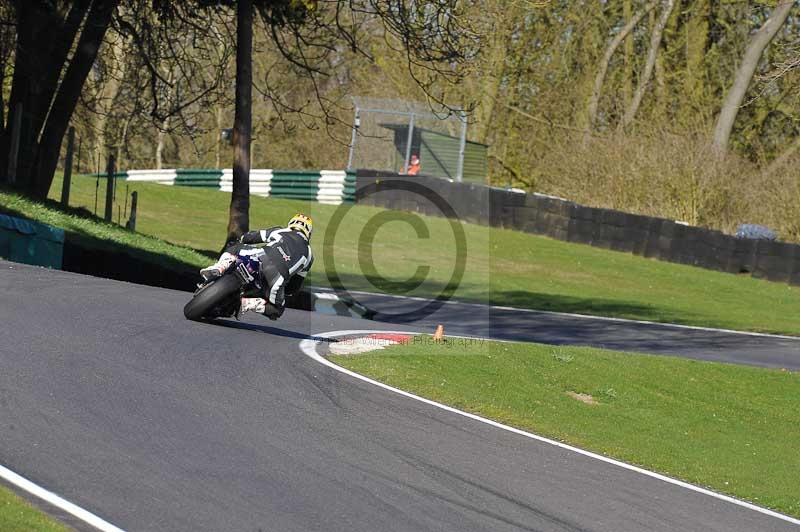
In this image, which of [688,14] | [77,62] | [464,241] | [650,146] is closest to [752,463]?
[77,62]

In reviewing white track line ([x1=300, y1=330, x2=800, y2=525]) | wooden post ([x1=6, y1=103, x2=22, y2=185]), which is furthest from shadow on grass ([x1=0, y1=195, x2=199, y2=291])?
white track line ([x1=300, y1=330, x2=800, y2=525])

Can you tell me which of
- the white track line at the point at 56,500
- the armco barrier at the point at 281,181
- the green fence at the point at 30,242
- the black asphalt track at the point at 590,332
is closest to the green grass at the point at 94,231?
the green fence at the point at 30,242

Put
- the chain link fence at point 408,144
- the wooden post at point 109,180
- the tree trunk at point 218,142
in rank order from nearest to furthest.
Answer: the wooden post at point 109,180, the chain link fence at point 408,144, the tree trunk at point 218,142

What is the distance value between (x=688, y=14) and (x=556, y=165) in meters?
9.03

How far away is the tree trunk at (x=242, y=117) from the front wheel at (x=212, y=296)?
7775mm

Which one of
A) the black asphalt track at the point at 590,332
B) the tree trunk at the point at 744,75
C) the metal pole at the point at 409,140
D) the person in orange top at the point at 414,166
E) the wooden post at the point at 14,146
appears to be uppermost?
the tree trunk at the point at 744,75

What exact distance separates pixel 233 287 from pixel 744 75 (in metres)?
31.7

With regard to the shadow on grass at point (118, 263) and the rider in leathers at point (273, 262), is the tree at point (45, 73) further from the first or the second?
the rider in leathers at point (273, 262)

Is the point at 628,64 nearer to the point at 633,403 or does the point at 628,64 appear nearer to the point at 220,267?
the point at 633,403

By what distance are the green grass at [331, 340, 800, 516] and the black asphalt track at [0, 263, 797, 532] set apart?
0.68 m

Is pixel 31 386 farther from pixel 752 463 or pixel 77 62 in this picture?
pixel 77 62

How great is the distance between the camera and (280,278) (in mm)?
11773

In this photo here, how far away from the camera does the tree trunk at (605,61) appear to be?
42.6m

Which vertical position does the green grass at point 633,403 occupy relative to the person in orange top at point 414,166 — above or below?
below
